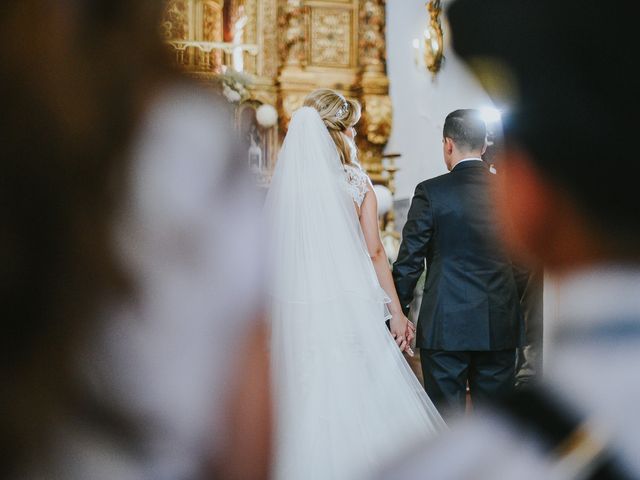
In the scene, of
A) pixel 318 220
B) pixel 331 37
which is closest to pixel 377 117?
pixel 331 37

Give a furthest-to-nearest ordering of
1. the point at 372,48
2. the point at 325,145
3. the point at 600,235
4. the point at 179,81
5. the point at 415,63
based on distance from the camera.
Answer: the point at 372,48 < the point at 415,63 < the point at 325,145 < the point at 600,235 < the point at 179,81

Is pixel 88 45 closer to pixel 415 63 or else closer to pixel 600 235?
pixel 600 235

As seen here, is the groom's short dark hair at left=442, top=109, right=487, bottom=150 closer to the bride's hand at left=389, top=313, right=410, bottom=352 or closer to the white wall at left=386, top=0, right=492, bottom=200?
the bride's hand at left=389, top=313, right=410, bottom=352

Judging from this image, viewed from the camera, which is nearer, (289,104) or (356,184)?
(356,184)

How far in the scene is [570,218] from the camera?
0.44 metres

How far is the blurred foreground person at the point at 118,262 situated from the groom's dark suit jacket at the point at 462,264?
2777 millimetres

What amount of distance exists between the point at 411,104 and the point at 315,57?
140 centimetres

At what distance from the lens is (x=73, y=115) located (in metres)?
0.34

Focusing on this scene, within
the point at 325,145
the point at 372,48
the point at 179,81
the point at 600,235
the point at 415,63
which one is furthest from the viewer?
the point at 372,48

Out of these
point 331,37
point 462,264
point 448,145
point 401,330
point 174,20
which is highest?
point 331,37

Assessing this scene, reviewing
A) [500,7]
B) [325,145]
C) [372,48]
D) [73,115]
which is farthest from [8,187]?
[372,48]

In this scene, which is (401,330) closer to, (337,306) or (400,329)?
(400,329)

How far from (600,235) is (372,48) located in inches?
323

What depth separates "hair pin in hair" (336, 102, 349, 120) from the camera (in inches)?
132
